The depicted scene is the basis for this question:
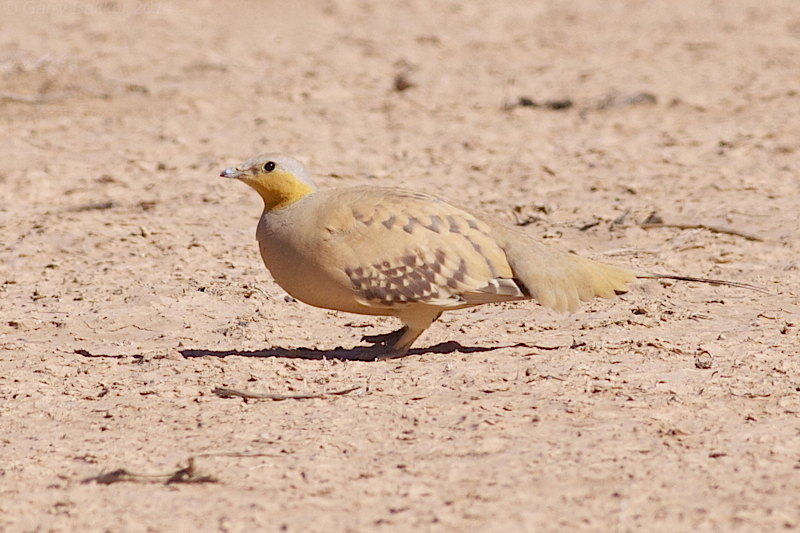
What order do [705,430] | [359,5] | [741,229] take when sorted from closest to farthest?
[705,430]
[741,229]
[359,5]

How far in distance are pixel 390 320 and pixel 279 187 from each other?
1228mm

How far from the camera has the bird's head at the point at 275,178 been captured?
5426 millimetres

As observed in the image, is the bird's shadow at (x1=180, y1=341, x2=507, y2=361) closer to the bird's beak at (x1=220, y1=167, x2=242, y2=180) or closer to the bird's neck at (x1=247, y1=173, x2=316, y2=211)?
the bird's neck at (x1=247, y1=173, x2=316, y2=211)

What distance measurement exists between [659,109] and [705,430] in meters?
6.84

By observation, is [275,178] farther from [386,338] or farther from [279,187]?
[386,338]

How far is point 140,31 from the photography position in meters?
13.5

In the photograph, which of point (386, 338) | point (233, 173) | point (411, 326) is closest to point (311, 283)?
point (411, 326)

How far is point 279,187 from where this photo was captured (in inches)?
214

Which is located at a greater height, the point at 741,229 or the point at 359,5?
the point at 359,5

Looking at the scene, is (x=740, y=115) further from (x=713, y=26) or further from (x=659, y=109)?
(x=713, y=26)

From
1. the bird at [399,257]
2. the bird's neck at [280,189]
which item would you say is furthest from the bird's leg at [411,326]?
the bird's neck at [280,189]

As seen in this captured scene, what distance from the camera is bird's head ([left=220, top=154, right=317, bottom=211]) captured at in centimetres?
543

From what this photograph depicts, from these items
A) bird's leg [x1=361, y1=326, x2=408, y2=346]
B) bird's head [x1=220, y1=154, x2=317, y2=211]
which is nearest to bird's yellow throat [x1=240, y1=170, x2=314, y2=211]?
bird's head [x1=220, y1=154, x2=317, y2=211]

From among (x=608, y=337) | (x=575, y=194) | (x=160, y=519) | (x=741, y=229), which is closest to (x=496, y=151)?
(x=575, y=194)
